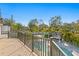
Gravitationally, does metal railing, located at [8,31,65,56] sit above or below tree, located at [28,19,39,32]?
below

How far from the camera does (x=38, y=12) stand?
2.12 m

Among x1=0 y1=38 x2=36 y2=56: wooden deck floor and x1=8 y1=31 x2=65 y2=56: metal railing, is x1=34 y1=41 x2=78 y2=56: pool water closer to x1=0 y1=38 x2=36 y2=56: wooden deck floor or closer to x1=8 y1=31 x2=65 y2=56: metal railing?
x1=8 y1=31 x2=65 y2=56: metal railing

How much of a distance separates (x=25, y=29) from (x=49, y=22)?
289mm

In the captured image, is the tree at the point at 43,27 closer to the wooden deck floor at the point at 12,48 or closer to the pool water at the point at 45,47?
the pool water at the point at 45,47

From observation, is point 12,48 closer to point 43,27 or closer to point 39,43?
point 39,43

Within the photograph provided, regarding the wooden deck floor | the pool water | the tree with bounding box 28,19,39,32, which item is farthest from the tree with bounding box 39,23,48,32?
the wooden deck floor

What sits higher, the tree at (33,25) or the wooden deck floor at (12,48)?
the tree at (33,25)

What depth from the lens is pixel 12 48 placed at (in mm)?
2131

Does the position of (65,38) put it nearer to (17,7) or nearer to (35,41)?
(35,41)

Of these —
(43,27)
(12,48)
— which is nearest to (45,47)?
(43,27)

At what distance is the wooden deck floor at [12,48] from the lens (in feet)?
6.94

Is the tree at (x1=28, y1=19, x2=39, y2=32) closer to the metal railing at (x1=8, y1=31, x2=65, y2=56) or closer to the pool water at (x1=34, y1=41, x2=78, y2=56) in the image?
the metal railing at (x1=8, y1=31, x2=65, y2=56)

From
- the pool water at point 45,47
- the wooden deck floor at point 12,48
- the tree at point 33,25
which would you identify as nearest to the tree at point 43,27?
the tree at point 33,25

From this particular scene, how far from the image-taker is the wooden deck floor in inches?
83.3
